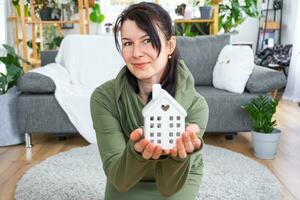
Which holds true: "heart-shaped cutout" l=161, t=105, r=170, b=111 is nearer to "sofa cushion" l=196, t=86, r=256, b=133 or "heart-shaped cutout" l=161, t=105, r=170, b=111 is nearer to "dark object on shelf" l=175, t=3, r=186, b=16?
"sofa cushion" l=196, t=86, r=256, b=133

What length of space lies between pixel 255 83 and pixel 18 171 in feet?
5.71

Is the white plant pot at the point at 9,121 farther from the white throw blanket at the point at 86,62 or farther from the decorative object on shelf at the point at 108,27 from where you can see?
the decorative object on shelf at the point at 108,27

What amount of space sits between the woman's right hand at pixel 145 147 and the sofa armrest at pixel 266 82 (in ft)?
6.38

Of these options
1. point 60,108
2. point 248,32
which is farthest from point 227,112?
point 248,32

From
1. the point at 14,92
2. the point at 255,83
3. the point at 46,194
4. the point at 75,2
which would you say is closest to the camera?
the point at 46,194

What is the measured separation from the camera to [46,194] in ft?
5.66

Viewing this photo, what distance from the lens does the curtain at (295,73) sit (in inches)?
167

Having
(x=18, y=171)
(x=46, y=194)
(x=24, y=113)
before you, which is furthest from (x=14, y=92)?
(x=46, y=194)

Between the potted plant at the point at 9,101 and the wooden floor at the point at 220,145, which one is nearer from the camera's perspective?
the wooden floor at the point at 220,145

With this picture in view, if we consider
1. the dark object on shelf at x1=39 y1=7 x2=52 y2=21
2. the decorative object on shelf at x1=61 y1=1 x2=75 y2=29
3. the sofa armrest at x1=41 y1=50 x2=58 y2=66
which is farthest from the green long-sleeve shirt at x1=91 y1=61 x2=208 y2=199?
the decorative object on shelf at x1=61 y1=1 x2=75 y2=29

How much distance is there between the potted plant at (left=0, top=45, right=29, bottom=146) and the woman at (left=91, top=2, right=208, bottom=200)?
5.57 feet

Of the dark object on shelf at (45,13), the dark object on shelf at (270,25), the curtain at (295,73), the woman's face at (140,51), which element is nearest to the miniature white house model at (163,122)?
the woman's face at (140,51)

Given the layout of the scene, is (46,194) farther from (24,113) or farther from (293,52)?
(293,52)

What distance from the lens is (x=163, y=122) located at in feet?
2.14
